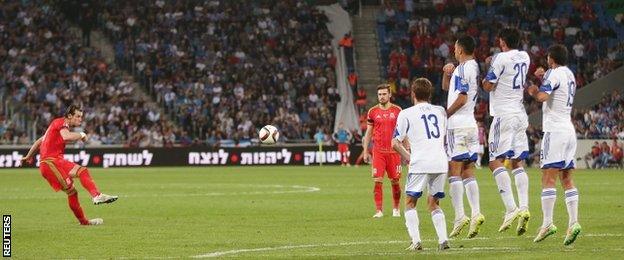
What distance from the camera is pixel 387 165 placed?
22.3 meters

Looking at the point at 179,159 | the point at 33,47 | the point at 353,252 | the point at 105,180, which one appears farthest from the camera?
the point at 33,47

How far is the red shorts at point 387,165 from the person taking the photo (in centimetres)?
2228

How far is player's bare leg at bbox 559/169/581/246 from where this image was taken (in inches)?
597

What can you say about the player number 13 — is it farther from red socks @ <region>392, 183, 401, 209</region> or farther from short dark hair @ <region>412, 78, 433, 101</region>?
red socks @ <region>392, 183, 401, 209</region>

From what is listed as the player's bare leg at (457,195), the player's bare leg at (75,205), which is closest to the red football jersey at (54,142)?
the player's bare leg at (75,205)

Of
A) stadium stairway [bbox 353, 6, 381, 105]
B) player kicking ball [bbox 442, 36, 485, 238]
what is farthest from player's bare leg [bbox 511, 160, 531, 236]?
stadium stairway [bbox 353, 6, 381, 105]

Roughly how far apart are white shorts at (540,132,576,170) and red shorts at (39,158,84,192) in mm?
8767

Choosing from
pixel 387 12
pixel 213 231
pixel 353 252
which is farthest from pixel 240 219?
pixel 387 12

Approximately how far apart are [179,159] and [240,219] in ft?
103

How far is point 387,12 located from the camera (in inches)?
2335

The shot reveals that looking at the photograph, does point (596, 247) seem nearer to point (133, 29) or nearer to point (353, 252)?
point (353, 252)

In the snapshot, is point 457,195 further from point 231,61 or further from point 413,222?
point 231,61

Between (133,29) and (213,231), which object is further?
(133,29)

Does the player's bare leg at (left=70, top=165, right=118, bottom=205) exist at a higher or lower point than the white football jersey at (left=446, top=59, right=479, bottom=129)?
lower
